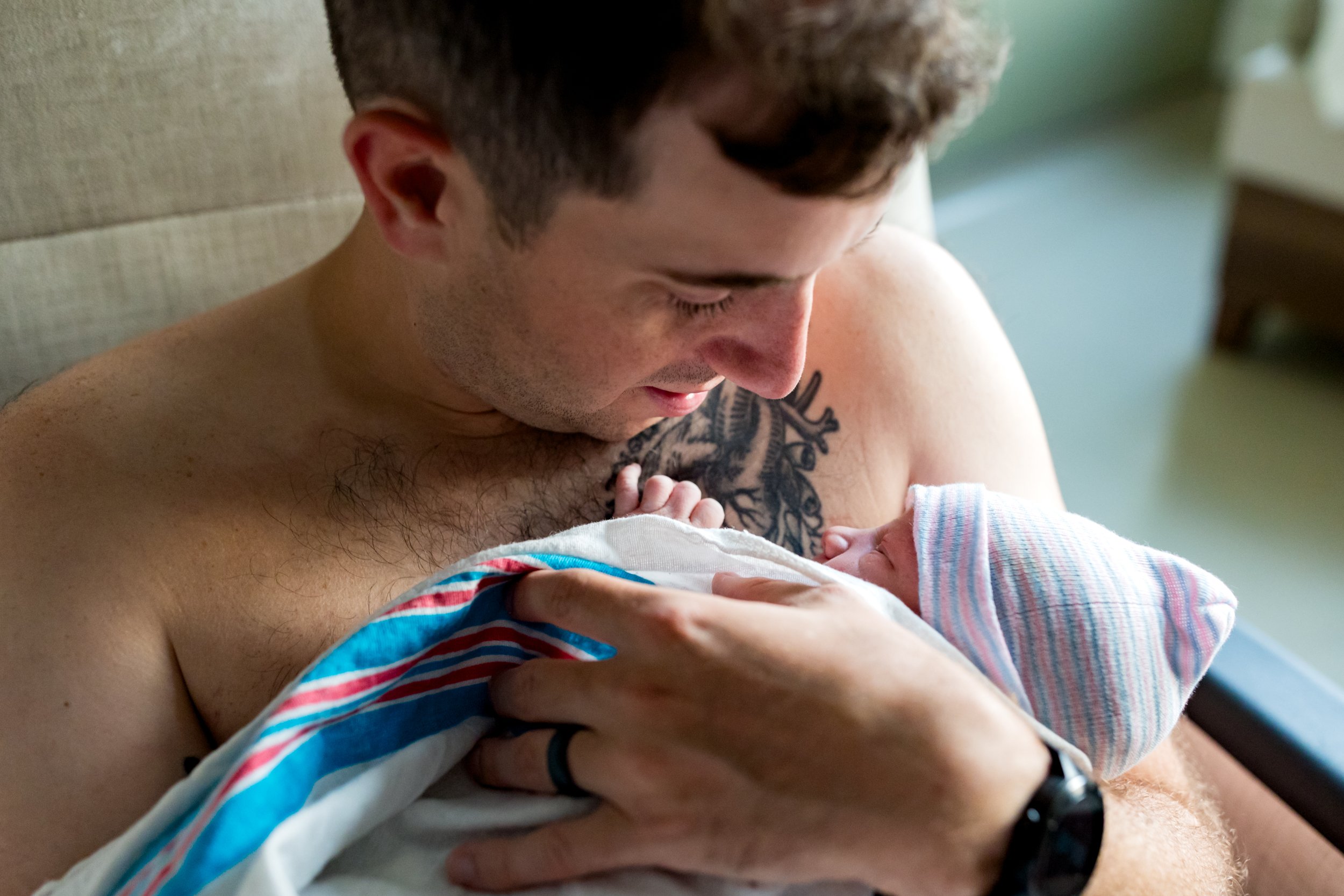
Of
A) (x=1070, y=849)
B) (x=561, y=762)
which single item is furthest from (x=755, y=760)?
(x=1070, y=849)

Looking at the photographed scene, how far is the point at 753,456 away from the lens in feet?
3.89

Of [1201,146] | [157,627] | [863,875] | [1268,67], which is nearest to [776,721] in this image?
[863,875]

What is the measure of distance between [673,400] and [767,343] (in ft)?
0.48

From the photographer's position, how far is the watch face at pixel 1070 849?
2.74ft

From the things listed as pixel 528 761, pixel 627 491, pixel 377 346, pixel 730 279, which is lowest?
pixel 528 761

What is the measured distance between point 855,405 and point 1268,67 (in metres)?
2.83

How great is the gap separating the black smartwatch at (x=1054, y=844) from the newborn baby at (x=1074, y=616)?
0.10 meters

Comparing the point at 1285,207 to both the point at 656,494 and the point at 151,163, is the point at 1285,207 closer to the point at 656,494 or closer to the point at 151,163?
the point at 656,494

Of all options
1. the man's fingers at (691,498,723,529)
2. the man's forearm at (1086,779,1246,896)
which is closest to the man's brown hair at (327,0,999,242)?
the man's fingers at (691,498,723,529)

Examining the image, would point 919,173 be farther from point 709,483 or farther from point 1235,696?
point 1235,696

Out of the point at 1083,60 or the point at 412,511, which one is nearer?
the point at 412,511

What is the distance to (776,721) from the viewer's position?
2.65 feet

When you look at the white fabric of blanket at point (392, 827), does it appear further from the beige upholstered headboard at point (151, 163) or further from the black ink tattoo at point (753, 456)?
the beige upholstered headboard at point (151, 163)

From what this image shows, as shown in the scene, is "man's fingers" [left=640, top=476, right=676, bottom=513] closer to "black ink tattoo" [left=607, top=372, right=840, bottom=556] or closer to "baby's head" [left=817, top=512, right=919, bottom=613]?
"black ink tattoo" [left=607, top=372, right=840, bottom=556]
